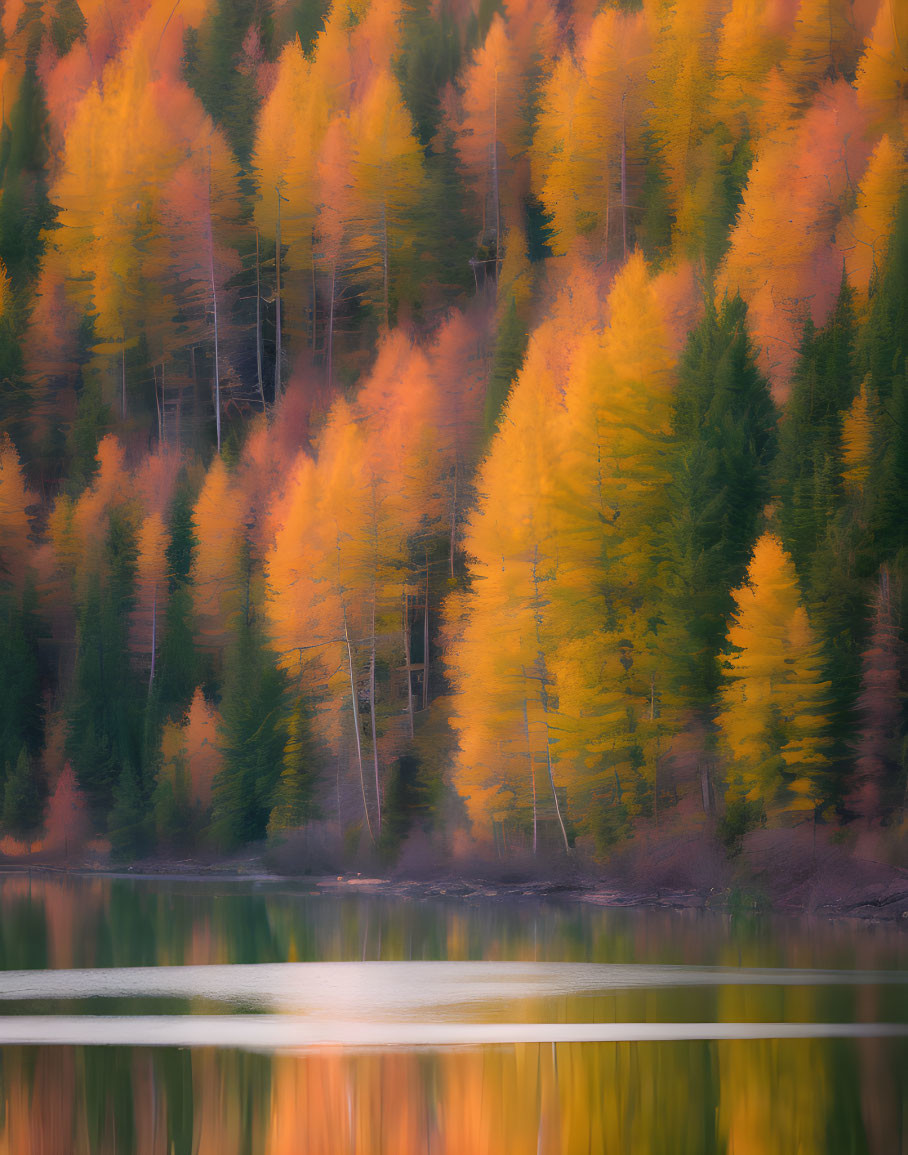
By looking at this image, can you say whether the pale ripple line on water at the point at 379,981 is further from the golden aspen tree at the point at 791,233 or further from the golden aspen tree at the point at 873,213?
the golden aspen tree at the point at 873,213

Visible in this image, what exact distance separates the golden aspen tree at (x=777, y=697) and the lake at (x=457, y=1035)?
13.7ft

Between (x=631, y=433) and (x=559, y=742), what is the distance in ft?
28.0

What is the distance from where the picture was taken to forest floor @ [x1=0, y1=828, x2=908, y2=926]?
3978cm

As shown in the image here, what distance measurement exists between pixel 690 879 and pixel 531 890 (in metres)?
4.63

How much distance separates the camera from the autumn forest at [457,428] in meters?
45.6

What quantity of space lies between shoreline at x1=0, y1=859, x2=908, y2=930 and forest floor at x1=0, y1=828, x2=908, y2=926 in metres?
0.03

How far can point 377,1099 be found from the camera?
19.5 m

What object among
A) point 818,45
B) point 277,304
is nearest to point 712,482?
point 818,45

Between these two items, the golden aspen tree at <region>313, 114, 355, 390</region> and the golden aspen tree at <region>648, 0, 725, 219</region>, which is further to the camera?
the golden aspen tree at <region>313, 114, 355, 390</region>

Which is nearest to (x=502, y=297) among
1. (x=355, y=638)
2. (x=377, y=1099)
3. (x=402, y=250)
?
(x=402, y=250)

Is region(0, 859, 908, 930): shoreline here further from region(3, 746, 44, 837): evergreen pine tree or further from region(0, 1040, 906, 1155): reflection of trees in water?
region(0, 1040, 906, 1155): reflection of trees in water

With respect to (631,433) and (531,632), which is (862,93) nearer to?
(631,433)

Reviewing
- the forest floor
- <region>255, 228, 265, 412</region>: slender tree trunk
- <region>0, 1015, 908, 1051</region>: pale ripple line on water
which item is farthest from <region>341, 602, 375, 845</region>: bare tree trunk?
<region>0, 1015, 908, 1051</region>: pale ripple line on water

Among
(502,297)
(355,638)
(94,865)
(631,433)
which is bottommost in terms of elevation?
(94,865)
